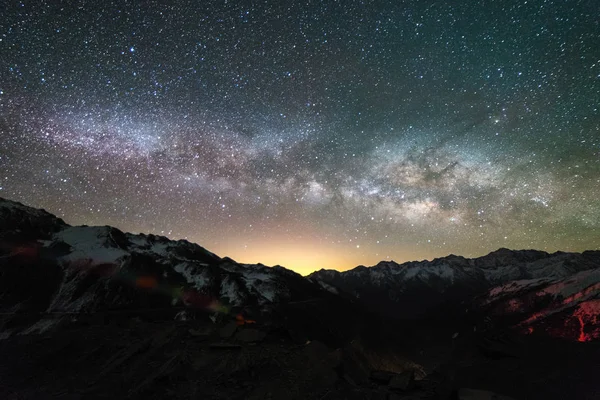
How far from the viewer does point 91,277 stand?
248 feet

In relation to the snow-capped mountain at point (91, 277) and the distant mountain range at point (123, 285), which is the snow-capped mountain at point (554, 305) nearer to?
the distant mountain range at point (123, 285)

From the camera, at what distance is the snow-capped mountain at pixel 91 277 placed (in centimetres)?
6475

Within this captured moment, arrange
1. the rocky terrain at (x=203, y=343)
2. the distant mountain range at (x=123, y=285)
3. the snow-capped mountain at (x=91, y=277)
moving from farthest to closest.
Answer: the snow-capped mountain at (x=91, y=277)
the distant mountain range at (x=123, y=285)
the rocky terrain at (x=203, y=343)

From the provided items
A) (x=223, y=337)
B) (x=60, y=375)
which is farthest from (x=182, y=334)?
(x=60, y=375)

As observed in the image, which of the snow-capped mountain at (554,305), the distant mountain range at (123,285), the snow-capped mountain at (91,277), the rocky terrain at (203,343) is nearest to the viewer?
the rocky terrain at (203,343)

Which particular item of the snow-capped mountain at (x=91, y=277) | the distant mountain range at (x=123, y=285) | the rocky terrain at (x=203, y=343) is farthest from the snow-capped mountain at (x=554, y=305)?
the snow-capped mountain at (x=91, y=277)

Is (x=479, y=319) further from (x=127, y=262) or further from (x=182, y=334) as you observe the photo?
(x=127, y=262)

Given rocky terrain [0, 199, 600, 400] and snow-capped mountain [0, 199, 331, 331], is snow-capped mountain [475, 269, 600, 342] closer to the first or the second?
rocky terrain [0, 199, 600, 400]

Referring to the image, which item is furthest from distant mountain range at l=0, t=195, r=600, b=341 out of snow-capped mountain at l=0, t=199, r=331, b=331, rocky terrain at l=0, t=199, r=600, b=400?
rocky terrain at l=0, t=199, r=600, b=400

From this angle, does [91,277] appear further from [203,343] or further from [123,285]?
[203,343]

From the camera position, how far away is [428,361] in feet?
278

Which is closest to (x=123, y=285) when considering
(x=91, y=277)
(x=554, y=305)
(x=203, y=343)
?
(x=91, y=277)

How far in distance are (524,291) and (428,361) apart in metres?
37.0

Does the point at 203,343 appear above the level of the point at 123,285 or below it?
above
